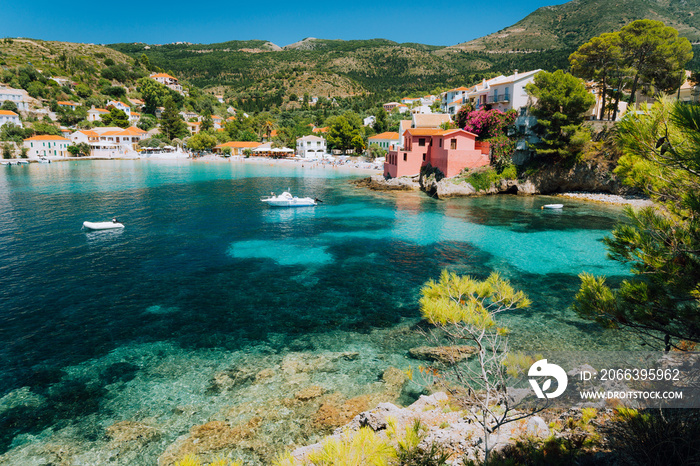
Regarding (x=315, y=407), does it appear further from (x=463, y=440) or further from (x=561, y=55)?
(x=561, y=55)

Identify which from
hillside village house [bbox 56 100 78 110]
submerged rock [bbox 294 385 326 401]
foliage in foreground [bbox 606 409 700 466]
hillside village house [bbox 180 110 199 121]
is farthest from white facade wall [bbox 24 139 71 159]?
foliage in foreground [bbox 606 409 700 466]

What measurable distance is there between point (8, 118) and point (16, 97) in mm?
12273

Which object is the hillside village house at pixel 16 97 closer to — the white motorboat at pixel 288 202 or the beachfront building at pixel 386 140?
the beachfront building at pixel 386 140

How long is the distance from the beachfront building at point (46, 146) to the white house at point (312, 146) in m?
60.5

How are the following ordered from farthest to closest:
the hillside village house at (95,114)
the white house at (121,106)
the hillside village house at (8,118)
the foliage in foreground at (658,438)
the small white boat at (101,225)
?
the white house at (121,106) → the hillside village house at (95,114) → the hillside village house at (8,118) → the small white boat at (101,225) → the foliage in foreground at (658,438)

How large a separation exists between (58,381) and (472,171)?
43.2m

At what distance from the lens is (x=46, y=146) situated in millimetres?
91875

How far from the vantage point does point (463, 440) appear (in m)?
6.36

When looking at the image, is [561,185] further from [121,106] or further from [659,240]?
[121,106]

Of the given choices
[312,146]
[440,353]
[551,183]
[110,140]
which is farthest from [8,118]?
[440,353]

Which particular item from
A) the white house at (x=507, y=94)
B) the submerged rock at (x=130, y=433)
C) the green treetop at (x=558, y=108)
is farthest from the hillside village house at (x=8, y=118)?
the submerged rock at (x=130, y=433)

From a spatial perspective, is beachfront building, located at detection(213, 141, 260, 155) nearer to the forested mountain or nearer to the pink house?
the pink house

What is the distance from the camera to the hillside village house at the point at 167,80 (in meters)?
147

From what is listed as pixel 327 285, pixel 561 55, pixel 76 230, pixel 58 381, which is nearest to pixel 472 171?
pixel 327 285
